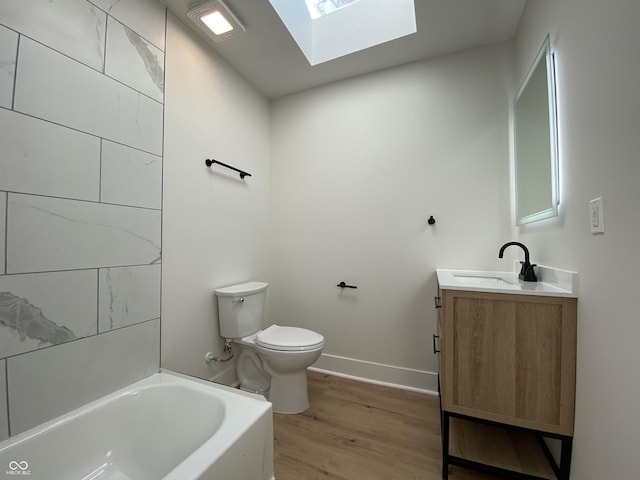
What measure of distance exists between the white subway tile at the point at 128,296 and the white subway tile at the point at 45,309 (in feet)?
0.13

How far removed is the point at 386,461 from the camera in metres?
1.28

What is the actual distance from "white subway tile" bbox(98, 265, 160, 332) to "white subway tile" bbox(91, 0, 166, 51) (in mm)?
1225

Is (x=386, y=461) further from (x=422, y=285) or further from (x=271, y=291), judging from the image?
(x=271, y=291)

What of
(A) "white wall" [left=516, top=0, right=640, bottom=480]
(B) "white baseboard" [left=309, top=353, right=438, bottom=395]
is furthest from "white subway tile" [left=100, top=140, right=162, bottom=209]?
(A) "white wall" [left=516, top=0, right=640, bottom=480]

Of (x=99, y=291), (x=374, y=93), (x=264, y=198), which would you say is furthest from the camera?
(x=264, y=198)

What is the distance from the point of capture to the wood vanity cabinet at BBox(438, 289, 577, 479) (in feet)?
3.35

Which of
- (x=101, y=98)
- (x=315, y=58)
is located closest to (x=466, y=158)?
(x=315, y=58)

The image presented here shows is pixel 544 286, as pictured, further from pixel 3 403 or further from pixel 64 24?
pixel 64 24

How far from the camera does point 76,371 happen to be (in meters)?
1.08

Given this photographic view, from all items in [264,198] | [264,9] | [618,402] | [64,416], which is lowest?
[64,416]

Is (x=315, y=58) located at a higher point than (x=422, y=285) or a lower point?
higher

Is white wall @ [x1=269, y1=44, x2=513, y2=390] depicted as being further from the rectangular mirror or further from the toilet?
the toilet

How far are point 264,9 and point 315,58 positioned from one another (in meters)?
0.58

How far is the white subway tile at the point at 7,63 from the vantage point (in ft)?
2.93
